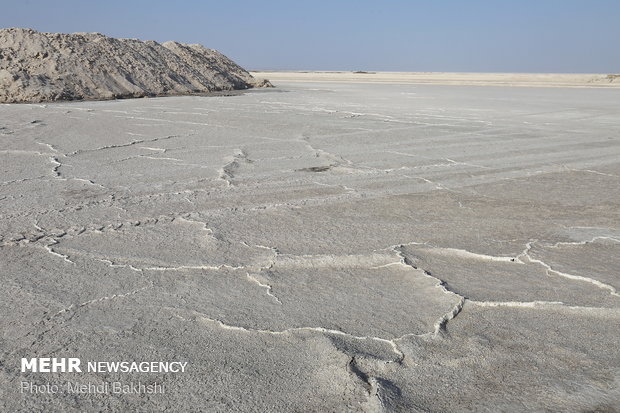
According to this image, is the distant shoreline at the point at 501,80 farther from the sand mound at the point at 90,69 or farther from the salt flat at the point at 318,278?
the salt flat at the point at 318,278

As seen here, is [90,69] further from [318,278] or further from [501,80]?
[501,80]

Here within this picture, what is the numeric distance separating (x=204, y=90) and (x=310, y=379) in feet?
54.1

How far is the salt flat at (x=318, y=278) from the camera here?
2023 millimetres

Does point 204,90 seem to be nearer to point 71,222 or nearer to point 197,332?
point 71,222

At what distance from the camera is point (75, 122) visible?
29.7 feet

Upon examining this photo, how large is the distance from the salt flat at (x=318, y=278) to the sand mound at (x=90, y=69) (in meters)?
8.32

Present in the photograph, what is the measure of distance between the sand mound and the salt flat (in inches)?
328

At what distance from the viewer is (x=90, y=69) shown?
50.7 feet

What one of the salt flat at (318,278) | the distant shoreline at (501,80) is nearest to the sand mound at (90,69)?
the salt flat at (318,278)

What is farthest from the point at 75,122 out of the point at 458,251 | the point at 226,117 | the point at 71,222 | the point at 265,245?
the point at 458,251

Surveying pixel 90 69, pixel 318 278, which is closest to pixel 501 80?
pixel 90 69

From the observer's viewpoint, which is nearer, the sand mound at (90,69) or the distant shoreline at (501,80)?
the sand mound at (90,69)

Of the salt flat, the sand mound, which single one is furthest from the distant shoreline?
the salt flat

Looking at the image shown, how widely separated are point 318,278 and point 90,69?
14049 millimetres
